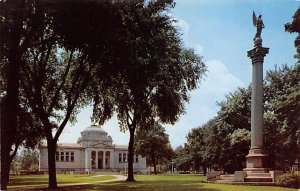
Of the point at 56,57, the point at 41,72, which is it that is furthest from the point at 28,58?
the point at 56,57

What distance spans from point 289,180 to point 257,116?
5614 mm

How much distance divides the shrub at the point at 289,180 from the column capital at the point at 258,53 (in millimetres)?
8694

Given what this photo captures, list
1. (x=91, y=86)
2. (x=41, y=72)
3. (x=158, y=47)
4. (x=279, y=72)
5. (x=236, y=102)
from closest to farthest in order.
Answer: (x=158, y=47), (x=41, y=72), (x=91, y=86), (x=279, y=72), (x=236, y=102)

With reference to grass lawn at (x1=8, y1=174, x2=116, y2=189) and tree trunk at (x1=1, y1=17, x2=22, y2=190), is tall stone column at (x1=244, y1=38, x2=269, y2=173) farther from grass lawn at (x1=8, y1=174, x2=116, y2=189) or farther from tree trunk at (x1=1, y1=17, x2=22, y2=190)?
grass lawn at (x1=8, y1=174, x2=116, y2=189)

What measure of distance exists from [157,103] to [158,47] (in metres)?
10.8

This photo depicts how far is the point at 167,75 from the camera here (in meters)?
31.3

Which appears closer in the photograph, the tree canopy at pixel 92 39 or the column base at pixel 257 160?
the tree canopy at pixel 92 39

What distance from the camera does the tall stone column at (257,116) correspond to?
87.2 ft

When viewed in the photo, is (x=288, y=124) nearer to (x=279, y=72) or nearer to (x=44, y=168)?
(x=279, y=72)

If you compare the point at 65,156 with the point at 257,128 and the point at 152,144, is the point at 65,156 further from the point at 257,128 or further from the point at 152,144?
the point at 257,128

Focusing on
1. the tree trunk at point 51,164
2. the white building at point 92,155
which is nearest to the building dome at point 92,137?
the white building at point 92,155

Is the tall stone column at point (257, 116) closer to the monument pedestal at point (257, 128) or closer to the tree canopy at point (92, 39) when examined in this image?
the monument pedestal at point (257, 128)

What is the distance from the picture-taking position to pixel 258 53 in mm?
27906

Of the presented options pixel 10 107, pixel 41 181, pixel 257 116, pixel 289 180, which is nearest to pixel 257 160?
pixel 257 116
